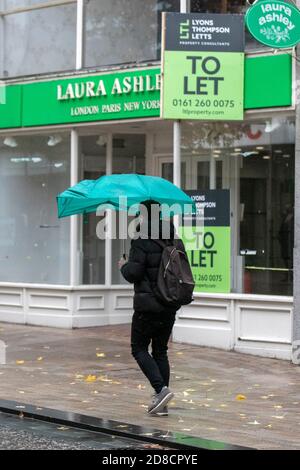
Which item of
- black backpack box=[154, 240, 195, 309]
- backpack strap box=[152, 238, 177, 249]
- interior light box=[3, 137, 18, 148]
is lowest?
black backpack box=[154, 240, 195, 309]

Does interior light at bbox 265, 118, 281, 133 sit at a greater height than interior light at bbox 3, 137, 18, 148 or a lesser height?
lesser

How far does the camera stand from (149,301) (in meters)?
7.40

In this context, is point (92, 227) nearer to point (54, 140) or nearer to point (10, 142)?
point (54, 140)

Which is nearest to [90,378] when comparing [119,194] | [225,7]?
Result: [119,194]

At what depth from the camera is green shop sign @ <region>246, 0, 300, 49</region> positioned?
9.78 m

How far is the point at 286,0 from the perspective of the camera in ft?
34.8

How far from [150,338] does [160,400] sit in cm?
60

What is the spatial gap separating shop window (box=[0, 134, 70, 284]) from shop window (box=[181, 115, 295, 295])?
9.58 feet

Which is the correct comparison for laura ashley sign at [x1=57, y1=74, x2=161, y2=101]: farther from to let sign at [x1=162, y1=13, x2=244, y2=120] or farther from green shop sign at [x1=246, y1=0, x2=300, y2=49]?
green shop sign at [x1=246, y1=0, x2=300, y2=49]

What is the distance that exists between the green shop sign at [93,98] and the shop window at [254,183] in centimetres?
86

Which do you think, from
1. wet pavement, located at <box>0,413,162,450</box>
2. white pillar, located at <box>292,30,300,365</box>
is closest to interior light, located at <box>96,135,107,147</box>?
white pillar, located at <box>292,30,300,365</box>

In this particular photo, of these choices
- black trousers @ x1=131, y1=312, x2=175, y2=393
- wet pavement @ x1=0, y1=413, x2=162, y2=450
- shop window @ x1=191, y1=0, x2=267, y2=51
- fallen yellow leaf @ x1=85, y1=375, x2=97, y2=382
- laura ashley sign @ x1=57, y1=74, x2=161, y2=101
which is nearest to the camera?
wet pavement @ x1=0, y1=413, x2=162, y2=450

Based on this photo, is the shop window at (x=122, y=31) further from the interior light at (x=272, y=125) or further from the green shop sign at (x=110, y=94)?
the interior light at (x=272, y=125)

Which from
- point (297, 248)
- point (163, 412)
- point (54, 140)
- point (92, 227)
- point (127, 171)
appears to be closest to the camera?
point (163, 412)
